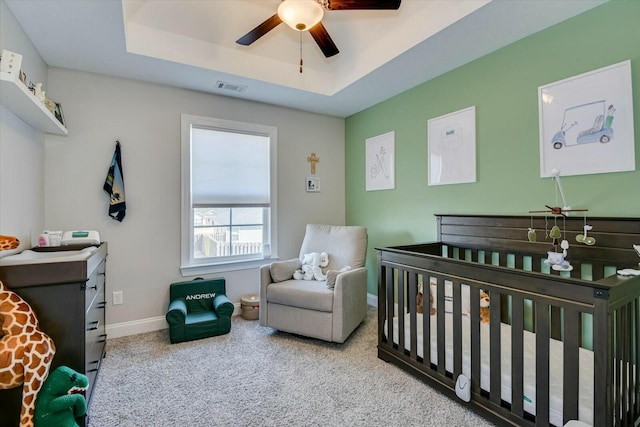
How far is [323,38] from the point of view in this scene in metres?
2.04

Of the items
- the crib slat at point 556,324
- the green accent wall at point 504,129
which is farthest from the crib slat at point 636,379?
the green accent wall at point 504,129

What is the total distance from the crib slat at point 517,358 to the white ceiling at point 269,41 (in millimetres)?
1780

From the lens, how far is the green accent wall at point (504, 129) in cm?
183

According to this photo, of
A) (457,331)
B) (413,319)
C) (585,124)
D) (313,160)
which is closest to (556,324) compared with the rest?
(457,331)

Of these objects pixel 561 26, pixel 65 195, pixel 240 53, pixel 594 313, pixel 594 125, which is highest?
pixel 240 53

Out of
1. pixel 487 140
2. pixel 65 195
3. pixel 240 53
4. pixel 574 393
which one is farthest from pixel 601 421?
pixel 65 195

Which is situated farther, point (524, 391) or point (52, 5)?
point (52, 5)

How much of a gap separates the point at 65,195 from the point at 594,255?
156 inches

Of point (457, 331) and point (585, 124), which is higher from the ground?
point (585, 124)

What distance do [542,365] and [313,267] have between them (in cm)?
202

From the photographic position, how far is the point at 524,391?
5.03 feet

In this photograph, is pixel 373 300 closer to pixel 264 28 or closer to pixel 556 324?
pixel 556 324

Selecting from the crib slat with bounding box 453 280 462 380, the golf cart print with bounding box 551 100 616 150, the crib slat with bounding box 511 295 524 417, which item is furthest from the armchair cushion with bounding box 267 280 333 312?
the golf cart print with bounding box 551 100 616 150

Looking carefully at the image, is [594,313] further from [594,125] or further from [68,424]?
[68,424]
